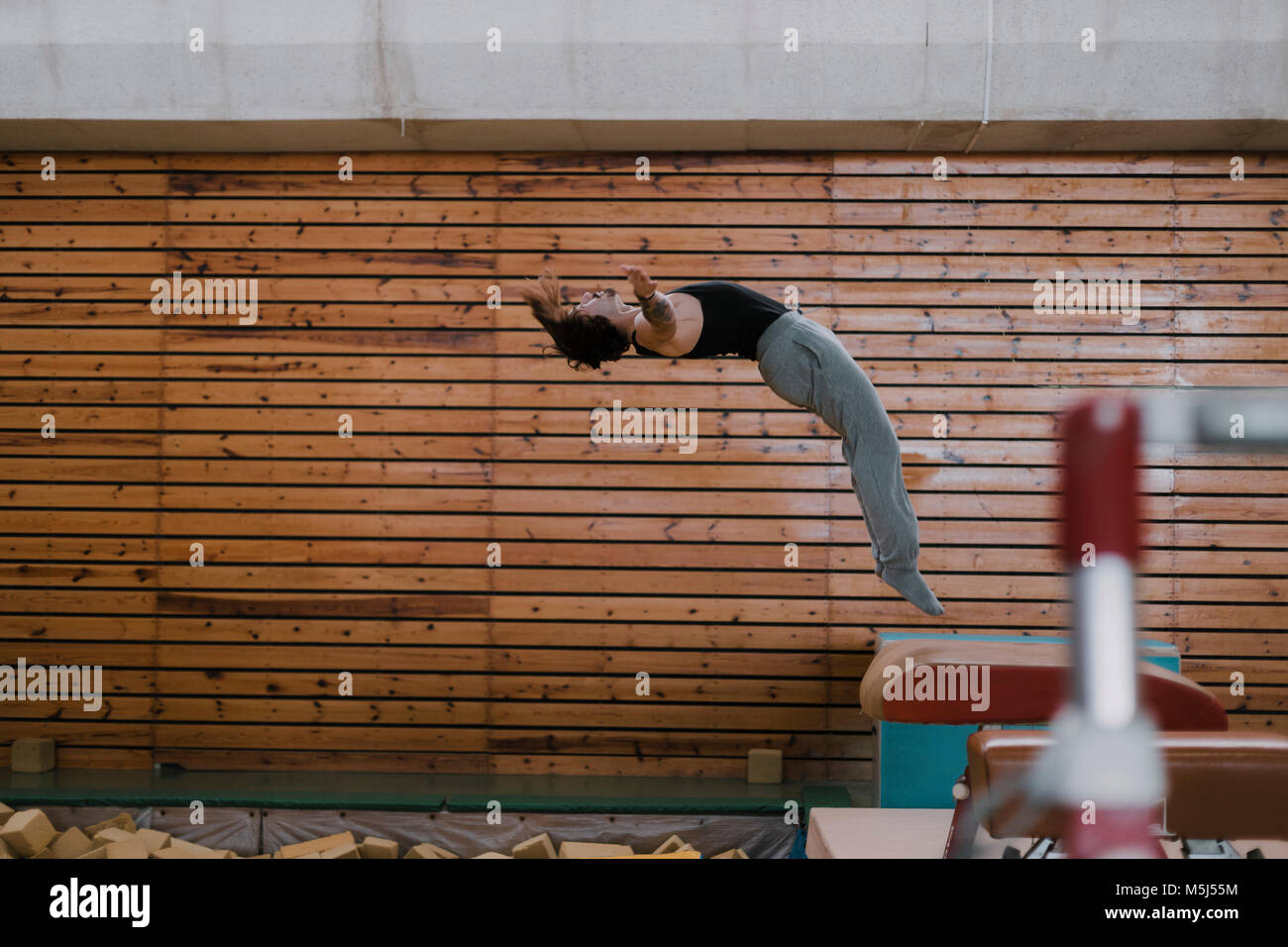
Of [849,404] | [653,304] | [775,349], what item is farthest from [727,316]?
[849,404]

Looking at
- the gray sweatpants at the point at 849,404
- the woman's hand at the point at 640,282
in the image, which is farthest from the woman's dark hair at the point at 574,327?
the gray sweatpants at the point at 849,404

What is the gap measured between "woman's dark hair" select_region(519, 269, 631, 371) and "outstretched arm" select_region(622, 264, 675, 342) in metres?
0.15

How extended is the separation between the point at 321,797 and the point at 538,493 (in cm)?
219

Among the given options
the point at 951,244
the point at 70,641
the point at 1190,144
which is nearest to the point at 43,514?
the point at 70,641

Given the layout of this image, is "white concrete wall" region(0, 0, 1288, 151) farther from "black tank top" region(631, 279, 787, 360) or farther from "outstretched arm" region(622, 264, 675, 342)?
"outstretched arm" region(622, 264, 675, 342)

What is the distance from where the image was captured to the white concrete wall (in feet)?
16.7

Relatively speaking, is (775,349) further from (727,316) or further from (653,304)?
(653,304)

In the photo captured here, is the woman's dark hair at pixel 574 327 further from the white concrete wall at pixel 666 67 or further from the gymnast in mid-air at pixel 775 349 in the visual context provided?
the white concrete wall at pixel 666 67

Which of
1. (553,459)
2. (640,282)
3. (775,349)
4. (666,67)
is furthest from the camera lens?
(553,459)

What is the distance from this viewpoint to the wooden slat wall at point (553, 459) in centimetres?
559

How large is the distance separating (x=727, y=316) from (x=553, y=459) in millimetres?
3473

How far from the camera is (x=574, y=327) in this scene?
7.93 feet

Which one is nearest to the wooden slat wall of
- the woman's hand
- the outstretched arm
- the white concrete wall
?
the white concrete wall

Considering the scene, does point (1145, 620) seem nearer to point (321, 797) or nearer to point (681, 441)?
point (681, 441)
